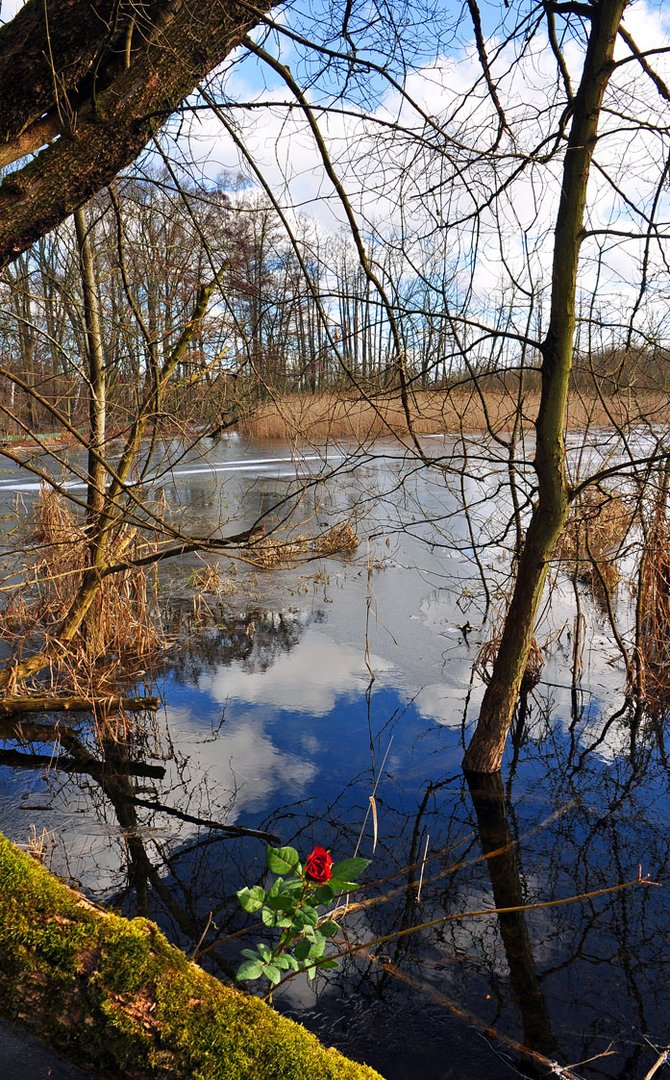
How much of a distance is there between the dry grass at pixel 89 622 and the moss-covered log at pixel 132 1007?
10.4ft

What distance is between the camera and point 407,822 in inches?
154

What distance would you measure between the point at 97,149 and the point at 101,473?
8.12ft

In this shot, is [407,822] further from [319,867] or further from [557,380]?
[557,380]

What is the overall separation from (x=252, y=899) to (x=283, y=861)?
129mm

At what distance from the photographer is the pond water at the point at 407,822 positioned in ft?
8.68

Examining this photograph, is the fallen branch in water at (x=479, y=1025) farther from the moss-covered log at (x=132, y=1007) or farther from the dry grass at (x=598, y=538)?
the dry grass at (x=598, y=538)

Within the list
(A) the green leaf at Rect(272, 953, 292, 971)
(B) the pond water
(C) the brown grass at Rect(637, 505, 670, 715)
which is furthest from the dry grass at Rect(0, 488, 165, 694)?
(C) the brown grass at Rect(637, 505, 670, 715)

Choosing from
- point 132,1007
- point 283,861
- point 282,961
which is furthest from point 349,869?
point 132,1007

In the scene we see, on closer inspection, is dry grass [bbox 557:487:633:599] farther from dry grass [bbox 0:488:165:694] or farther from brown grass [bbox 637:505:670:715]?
dry grass [bbox 0:488:165:694]

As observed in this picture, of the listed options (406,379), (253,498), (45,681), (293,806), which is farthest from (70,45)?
(253,498)

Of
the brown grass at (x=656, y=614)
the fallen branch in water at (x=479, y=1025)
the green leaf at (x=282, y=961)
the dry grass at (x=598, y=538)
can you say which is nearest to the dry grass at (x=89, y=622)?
the fallen branch in water at (x=479, y=1025)

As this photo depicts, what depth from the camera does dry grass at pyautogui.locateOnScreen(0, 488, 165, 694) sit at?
513 cm

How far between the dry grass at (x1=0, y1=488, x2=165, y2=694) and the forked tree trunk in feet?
8.28

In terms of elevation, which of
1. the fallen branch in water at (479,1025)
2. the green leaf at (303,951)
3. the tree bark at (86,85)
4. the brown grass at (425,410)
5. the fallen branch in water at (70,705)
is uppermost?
the tree bark at (86,85)
